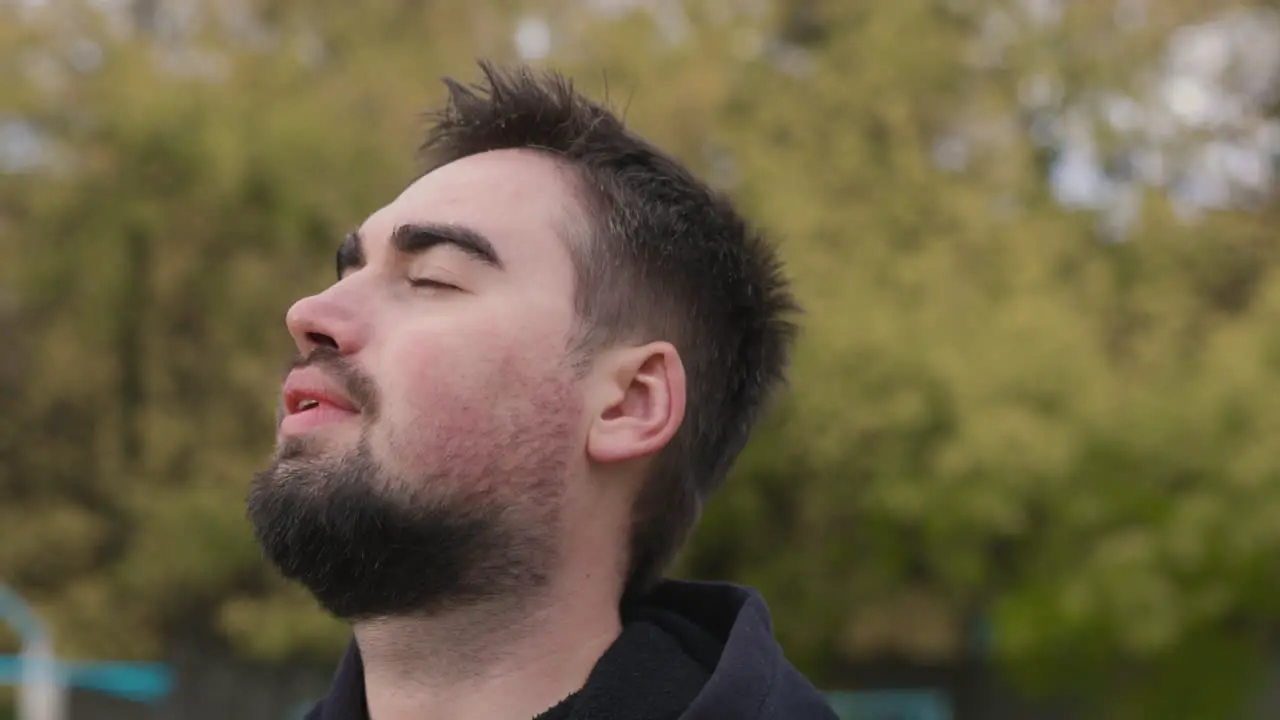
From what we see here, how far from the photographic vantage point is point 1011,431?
821 centimetres

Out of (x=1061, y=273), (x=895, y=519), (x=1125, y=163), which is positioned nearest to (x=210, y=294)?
(x=895, y=519)

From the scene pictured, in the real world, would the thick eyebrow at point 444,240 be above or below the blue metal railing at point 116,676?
above

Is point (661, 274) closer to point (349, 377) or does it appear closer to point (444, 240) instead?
point (444, 240)

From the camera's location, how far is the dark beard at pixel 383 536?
145cm

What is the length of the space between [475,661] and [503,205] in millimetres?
497

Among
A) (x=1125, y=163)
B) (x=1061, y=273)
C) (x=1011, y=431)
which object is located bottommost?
(x=1011, y=431)

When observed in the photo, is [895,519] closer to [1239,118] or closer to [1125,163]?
[1125,163]

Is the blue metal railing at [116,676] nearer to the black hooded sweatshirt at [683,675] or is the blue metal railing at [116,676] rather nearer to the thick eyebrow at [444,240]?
the black hooded sweatshirt at [683,675]

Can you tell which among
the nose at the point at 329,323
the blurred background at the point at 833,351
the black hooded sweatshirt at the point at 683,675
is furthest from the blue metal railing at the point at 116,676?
the nose at the point at 329,323

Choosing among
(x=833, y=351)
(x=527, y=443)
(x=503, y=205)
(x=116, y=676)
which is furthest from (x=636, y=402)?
(x=116, y=676)

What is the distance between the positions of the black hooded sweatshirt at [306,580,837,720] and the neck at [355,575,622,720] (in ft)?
0.09

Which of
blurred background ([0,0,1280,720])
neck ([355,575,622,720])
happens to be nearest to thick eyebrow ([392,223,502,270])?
neck ([355,575,622,720])

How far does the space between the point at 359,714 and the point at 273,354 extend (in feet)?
26.6

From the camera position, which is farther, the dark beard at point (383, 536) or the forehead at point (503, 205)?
the forehead at point (503, 205)
